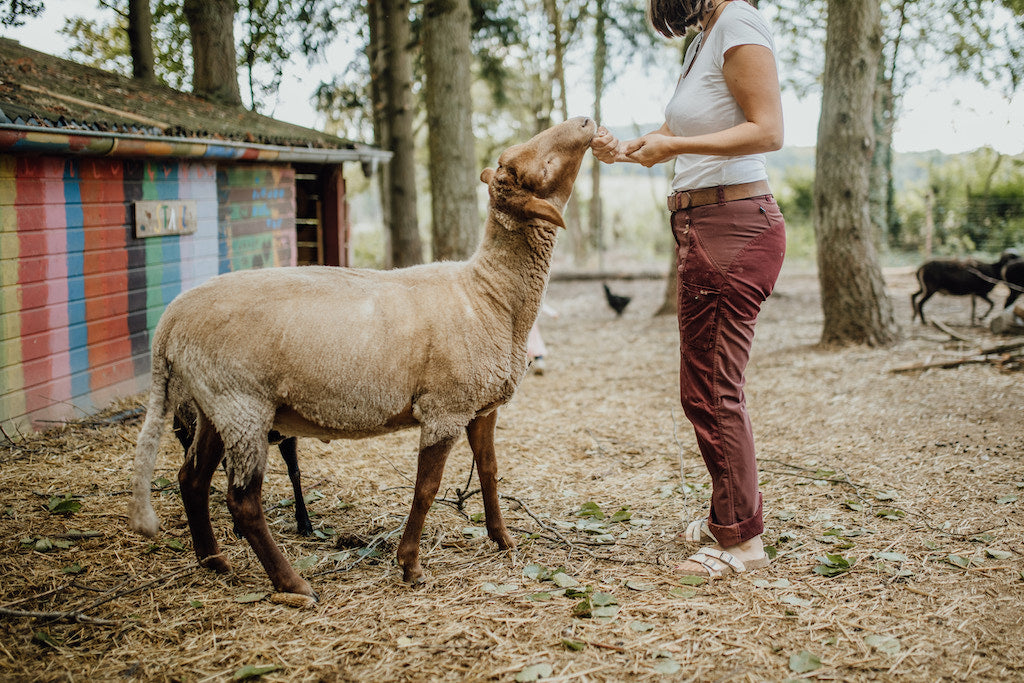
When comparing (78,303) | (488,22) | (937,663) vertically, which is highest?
(488,22)

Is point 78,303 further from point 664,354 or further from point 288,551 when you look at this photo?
point 664,354

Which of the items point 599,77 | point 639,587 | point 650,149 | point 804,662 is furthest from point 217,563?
point 599,77

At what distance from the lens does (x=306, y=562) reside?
3523 mm

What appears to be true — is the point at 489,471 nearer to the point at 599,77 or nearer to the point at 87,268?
the point at 87,268

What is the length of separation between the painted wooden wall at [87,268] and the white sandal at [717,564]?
16.2 feet

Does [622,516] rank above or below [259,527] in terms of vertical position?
below

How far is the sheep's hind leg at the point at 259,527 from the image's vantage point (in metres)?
3.09

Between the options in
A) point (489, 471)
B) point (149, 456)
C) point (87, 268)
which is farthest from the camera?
point (87, 268)

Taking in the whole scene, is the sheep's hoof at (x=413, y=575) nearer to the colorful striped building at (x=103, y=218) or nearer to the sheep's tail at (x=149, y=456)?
the sheep's tail at (x=149, y=456)

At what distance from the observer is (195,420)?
334 centimetres

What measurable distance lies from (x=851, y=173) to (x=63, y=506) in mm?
8482

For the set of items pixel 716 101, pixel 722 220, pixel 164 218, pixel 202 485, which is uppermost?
pixel 716 101

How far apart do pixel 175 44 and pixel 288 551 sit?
451 inches

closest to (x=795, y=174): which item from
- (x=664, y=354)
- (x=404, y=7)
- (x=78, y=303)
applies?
(x=404, y=7)
